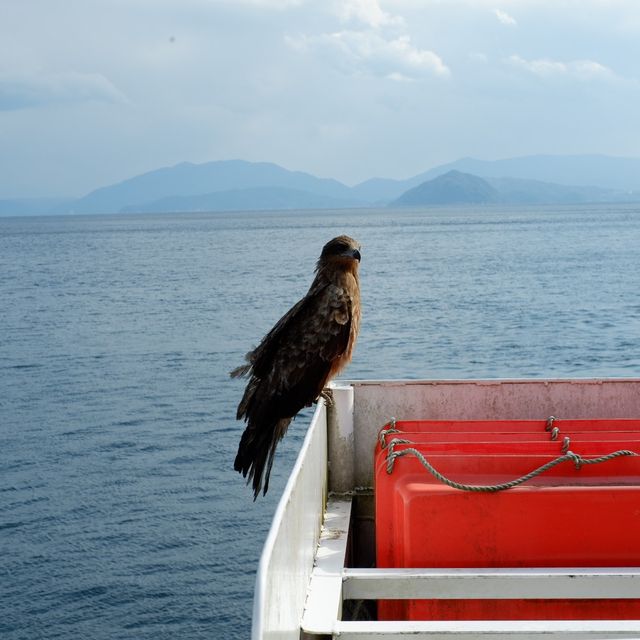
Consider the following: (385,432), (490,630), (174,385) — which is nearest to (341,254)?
(385,432)

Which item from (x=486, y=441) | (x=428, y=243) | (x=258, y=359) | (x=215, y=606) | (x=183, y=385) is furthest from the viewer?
(x=428, y=243)

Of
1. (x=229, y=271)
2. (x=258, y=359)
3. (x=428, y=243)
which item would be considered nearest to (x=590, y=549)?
(x=258, y=359)

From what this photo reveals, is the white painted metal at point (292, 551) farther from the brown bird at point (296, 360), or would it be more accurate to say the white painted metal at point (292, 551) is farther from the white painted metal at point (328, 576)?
the brown bird at point (296, 360)

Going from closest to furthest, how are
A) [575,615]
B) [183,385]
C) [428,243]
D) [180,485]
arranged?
1. [575,615]
2. [180,485]
3. [183,385]
4. [428,243]

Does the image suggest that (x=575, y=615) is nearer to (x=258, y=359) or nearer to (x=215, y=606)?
(x=258, y=359)

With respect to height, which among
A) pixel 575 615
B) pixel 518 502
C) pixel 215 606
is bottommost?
pixel 215 606

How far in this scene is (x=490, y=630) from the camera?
3.61m

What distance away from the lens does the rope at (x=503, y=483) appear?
4.42 metres

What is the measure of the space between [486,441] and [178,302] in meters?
41.0

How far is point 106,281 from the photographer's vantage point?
189 feet

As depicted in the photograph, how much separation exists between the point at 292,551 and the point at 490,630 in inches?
31.5

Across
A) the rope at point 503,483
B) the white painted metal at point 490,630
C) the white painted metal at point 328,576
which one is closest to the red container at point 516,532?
the rope at point 503,483

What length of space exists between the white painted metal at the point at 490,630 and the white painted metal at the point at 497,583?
1.54 feet

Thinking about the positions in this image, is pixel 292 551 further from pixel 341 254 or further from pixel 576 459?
pixel 341 254
